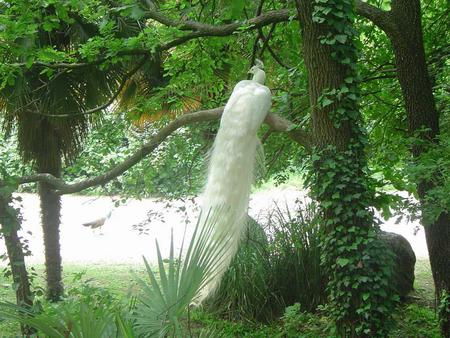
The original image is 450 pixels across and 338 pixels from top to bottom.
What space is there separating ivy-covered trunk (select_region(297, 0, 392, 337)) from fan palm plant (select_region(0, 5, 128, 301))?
3.66m

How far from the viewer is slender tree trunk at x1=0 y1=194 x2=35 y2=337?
331 centimetres

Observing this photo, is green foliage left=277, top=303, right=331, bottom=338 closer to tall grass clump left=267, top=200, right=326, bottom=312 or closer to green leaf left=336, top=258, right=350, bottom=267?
tall grass clump left=267, top=200, right=326, bottom=312

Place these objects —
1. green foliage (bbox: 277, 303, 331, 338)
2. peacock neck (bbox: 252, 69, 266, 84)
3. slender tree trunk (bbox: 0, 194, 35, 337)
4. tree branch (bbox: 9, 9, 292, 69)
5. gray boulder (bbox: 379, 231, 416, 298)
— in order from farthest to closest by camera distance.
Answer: gray boulder (bbox: 379, 231, 416, 298) → green foliage (bbox: 277, 303, 331, 338) → tree branch (bbox: 9, 9, 292, 69) → peacock neck (bbox: 252, 69, 266, 84) → slender tree trunk (bbox: 0, 194, 35, 337)

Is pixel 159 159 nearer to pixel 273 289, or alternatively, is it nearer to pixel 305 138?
pixel 305 138

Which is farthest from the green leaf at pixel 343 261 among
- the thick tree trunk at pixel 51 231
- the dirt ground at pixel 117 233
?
the dirt ground at pixel 117 233

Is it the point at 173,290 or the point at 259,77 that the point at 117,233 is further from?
the point at 173,290

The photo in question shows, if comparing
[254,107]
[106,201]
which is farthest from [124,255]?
[254,107]

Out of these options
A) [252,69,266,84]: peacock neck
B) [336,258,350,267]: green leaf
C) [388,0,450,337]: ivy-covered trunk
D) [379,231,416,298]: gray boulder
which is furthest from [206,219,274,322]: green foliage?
[336,258,350,267]: green leaf

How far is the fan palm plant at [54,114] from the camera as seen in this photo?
6.84 metres

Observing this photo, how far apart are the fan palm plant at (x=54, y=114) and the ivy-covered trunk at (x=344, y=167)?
12.0 ft

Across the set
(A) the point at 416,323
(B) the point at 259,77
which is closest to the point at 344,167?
(B) the point at 259,77

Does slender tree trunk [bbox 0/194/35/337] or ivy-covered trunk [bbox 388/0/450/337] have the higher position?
ivy-covered trunk [bbox 388/0/450/337]

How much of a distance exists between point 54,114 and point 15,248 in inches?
138

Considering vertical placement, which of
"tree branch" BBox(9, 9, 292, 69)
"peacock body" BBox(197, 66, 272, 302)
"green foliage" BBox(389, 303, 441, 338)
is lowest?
"green foliage" BBox(389, 303, 441, 338)
